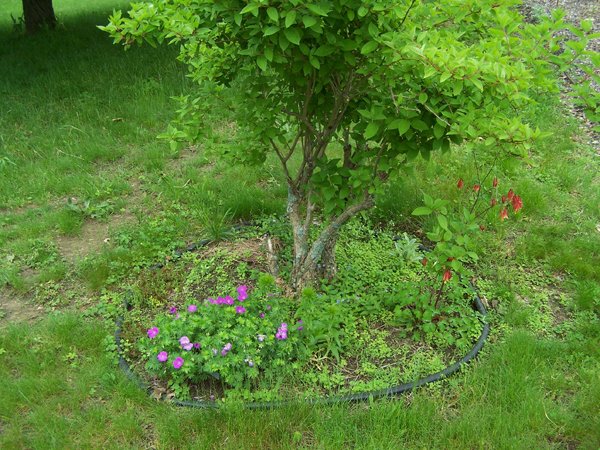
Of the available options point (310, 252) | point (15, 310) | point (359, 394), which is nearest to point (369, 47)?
point (310, 252)

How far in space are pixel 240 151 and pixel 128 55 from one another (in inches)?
192

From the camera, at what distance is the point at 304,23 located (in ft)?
7.54

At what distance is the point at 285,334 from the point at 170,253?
1375 mm

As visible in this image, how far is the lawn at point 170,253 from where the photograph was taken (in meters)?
2.79

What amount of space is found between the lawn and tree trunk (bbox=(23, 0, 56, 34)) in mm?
2354

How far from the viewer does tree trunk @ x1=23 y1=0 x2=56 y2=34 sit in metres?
9.09

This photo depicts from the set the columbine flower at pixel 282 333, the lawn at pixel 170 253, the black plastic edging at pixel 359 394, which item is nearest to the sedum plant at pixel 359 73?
the lawn at pixel 170 253

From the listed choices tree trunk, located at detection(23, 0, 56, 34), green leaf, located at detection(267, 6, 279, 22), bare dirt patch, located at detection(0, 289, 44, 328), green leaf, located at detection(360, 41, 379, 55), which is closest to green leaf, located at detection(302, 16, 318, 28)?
green leaf, located at detection(267, 6, 279, 22)

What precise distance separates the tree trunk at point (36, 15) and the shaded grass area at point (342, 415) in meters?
7.53

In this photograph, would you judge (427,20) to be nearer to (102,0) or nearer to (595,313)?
(595,313)

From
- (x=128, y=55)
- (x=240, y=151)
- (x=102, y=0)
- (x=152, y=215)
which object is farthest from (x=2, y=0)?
(x=240, y=151)

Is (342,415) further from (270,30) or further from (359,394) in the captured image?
(270,30)

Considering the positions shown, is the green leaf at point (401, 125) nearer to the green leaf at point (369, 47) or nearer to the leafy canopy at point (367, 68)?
the leafy canopy at point (367, 68)

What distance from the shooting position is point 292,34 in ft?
7.86
